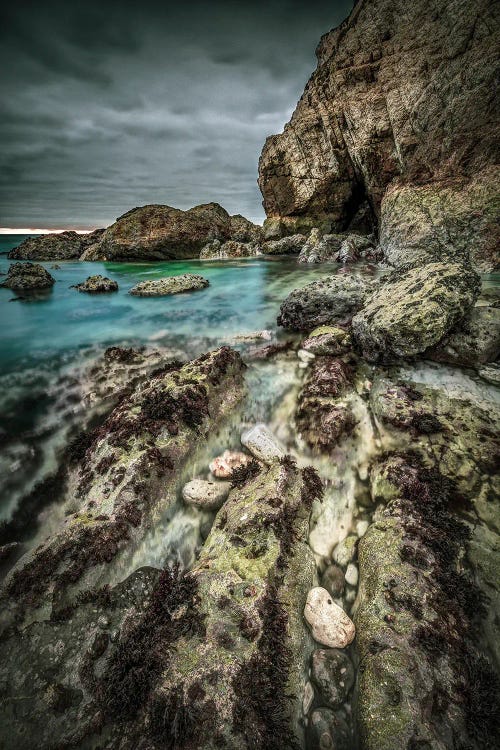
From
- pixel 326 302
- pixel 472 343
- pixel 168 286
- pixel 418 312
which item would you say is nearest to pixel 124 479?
pixel 418 312

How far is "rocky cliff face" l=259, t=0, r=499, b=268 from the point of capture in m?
15.2

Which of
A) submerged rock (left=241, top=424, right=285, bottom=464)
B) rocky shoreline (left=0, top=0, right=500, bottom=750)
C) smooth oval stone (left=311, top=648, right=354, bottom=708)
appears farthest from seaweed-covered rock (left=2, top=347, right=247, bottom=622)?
smooth oval stone (left=311, top=648, right=354, bottom=708)

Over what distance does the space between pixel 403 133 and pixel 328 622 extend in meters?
26.8

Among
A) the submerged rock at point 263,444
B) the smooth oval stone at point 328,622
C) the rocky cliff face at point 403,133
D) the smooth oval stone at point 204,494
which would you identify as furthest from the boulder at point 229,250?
the smooth oval stone at point 328,622

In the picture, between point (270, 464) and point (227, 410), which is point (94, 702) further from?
point (227, 410)

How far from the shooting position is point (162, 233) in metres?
33.4

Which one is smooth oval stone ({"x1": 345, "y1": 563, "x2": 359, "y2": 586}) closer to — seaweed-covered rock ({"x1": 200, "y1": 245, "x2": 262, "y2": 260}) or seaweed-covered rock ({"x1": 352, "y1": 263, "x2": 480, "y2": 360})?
seaweed-covered rock ({"x1": 352, "y1": 263, "x2": 480, "y2": 360})

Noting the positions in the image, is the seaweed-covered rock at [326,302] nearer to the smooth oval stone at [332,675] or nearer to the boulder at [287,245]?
the smooth oval stone at [332,675]

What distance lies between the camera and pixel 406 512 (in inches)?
157

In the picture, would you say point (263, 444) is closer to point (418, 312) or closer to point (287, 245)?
point (418, 312)

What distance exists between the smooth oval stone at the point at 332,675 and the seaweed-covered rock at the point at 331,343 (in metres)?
5.84

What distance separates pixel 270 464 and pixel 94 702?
10.9 feet

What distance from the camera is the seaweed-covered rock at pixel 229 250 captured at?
113 ft

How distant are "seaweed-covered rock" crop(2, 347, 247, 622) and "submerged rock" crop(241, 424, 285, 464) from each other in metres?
0.80
